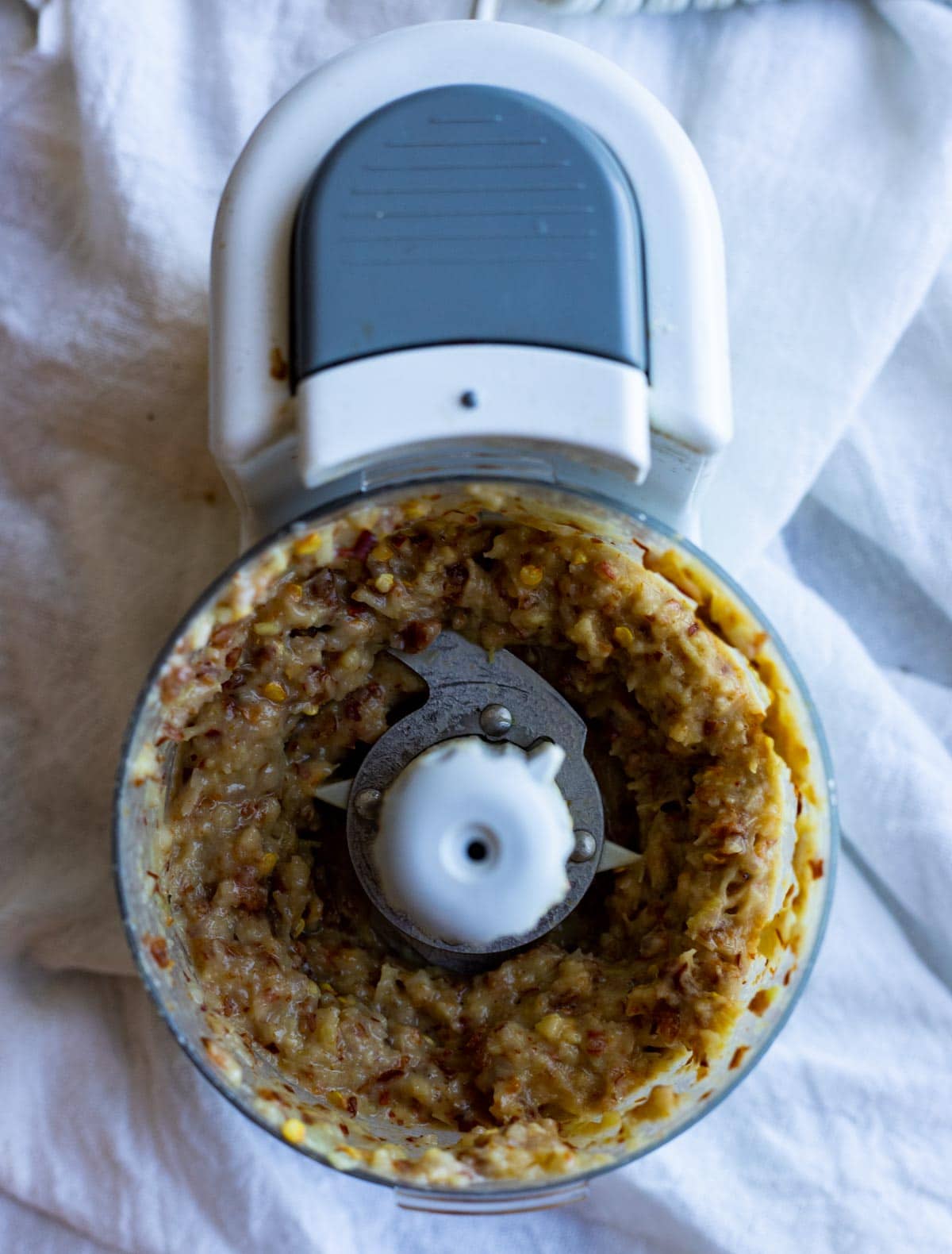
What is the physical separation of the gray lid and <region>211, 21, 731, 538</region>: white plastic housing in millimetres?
17

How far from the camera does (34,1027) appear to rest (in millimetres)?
1016

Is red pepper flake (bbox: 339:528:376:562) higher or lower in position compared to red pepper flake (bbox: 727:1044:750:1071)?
higher

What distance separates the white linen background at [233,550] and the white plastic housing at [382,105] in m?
0.25

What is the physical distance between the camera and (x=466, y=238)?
0.73m

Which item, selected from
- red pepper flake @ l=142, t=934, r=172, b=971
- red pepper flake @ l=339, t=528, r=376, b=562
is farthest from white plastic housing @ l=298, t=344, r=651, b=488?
red pepper flake @ l=142, t=934, r=172, b=971

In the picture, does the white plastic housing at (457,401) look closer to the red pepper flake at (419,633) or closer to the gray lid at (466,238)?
the gray lid at (466,238)

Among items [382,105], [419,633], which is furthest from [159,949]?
[382,105]

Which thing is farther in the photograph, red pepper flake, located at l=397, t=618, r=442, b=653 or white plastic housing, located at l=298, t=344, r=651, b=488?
red pepper flake, located at l=397, t=618, r=442, b=653

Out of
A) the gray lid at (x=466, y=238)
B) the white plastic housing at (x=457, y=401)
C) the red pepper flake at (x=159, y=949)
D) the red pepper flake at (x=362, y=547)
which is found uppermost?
the gray lid at (x=466, y=238)

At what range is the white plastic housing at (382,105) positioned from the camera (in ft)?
2.47

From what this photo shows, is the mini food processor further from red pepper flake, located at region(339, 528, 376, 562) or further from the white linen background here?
the white linen background

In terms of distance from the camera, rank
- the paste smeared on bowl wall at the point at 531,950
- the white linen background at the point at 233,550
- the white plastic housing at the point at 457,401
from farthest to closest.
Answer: the white linen background at the point at 233,550
the paste smeared on bowl wall at the point at 531,950
the white plastic housing at the point at 457,401

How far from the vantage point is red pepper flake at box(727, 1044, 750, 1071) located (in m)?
0.80

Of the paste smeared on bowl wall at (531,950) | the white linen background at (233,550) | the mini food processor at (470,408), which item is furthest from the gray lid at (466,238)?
the white linen background at (233,550)
